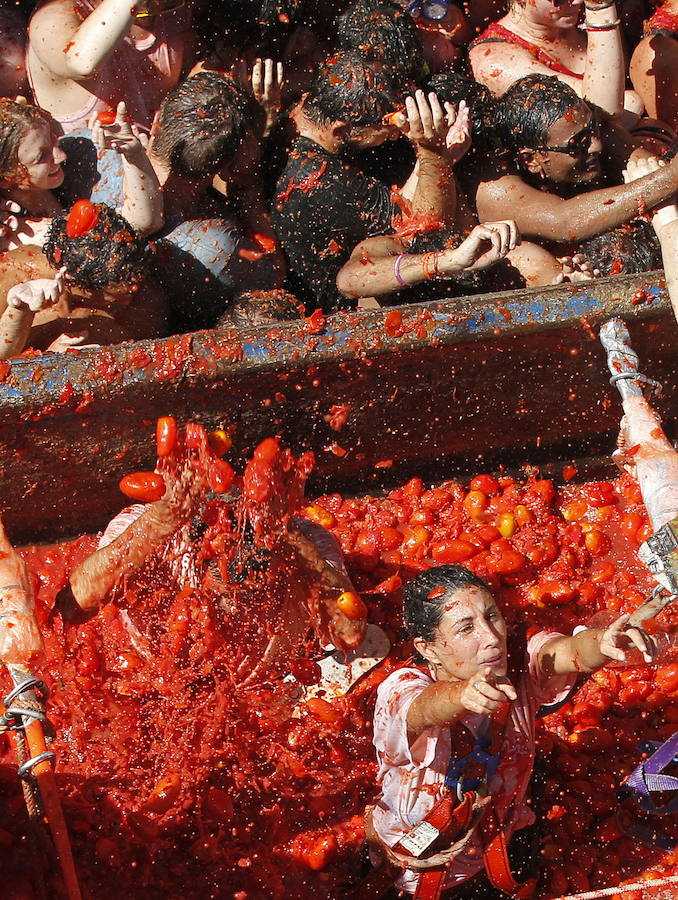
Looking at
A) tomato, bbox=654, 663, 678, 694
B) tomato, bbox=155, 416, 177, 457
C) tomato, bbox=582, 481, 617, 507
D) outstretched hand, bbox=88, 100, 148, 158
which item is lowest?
tomato, bbox=654, 663, 678, 694

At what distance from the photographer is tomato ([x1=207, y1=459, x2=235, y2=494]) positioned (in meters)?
3.65

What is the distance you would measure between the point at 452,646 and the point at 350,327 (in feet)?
5.61

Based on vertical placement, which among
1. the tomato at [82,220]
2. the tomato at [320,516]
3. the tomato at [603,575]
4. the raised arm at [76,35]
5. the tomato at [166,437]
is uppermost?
the raised arm at [76,35]

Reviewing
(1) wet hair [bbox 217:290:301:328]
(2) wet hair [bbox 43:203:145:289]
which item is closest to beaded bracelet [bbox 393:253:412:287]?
(1) wet hair [bbox 217:290:301:328]

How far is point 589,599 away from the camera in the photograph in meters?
4.80

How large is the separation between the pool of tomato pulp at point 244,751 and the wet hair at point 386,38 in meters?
2.45

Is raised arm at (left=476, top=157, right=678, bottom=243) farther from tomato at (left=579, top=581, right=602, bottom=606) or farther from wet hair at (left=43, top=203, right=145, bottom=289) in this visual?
wet hair at (left=43, top=203, right=145, bottom=289)

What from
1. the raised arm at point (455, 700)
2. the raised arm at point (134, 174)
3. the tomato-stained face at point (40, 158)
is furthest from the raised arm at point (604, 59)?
the raised arm at point (455, 700)

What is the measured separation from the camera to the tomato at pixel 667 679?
4.52 meters

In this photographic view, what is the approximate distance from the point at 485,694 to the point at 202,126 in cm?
315

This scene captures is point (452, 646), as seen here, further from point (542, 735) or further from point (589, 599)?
point (589, 599)

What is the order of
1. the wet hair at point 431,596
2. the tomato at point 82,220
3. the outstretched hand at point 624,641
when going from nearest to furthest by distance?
the outstretched hand at point 624,641 < the wet hair at point 431,596 < the tomato at point 82,220

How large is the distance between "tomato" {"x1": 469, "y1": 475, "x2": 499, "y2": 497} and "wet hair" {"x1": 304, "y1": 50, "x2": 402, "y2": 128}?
1849 mm

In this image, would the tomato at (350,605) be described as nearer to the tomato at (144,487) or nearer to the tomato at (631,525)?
the tomato at (144,487)
